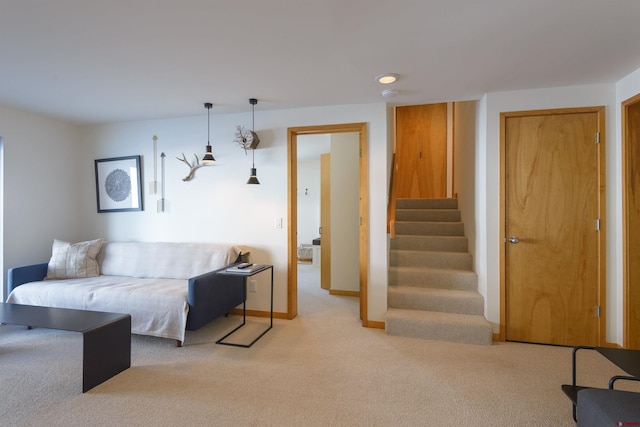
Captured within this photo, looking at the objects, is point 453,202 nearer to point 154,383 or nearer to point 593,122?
point 593,122

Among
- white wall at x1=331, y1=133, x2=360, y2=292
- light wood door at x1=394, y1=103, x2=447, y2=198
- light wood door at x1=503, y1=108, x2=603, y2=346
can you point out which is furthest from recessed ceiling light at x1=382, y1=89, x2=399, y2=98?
light wood door at x1=394, y1=103, x2=447, y2=198

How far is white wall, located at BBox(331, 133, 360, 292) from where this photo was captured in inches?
174

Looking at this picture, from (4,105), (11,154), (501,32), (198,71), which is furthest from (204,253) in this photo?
(501,32)

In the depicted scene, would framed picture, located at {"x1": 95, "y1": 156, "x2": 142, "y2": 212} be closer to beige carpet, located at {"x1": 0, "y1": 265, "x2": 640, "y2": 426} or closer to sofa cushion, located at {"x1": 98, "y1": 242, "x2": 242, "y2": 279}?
sofa cushion, located at {"x1": 98, "y1": 242, "x2": 242, "y2": 279}

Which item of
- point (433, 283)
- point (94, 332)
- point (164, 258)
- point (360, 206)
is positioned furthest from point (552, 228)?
point (164, 258)

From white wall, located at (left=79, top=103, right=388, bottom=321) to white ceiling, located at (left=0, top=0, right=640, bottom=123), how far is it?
0.40 m

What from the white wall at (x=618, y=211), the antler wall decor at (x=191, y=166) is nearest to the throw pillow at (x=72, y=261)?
the antler wall decor at (x=191, y=166)

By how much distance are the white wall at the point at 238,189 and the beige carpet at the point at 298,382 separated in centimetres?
79

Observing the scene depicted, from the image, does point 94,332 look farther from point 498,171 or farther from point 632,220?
point 632,220

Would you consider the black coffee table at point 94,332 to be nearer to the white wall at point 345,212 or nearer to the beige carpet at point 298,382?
the beige carpet at point 298,382

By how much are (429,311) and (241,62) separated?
2812 millimetres

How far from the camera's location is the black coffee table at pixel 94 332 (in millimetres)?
2084

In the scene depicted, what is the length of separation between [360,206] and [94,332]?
7.99ft

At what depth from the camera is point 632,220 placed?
256 cm
